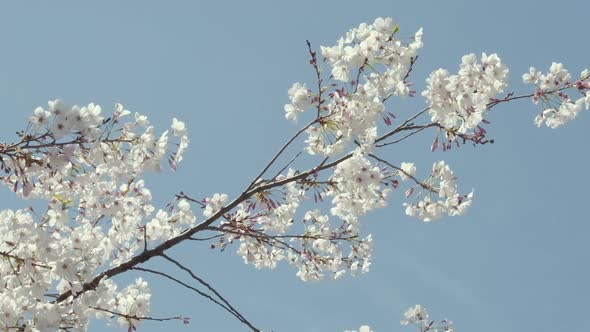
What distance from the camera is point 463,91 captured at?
662 cm

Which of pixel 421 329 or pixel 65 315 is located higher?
pixel 421 329

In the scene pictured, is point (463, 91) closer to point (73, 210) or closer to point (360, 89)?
point (360, 89)

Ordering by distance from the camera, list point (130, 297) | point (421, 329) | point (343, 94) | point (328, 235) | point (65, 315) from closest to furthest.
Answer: point (65, 315)
point (343, 94)
point (130, 297)
point (328, 235)
point (421, 329)

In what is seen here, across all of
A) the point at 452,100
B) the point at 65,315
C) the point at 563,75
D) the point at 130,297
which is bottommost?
the point at 65,315

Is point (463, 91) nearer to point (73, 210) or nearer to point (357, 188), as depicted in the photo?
point (357, 188)

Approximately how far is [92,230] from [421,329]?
4.26 m

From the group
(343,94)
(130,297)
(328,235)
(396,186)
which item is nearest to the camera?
(343,94)

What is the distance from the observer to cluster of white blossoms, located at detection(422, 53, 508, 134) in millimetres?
6578

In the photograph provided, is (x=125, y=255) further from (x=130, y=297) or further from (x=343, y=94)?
(x=343, y=94)

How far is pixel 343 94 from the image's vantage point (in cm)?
652

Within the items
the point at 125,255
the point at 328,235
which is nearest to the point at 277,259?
the point at 328,235

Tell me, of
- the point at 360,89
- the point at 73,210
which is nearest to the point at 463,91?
the point at 360,89

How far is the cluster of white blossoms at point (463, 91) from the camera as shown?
6578 millimetres

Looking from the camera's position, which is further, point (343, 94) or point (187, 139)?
point (187, 139)
